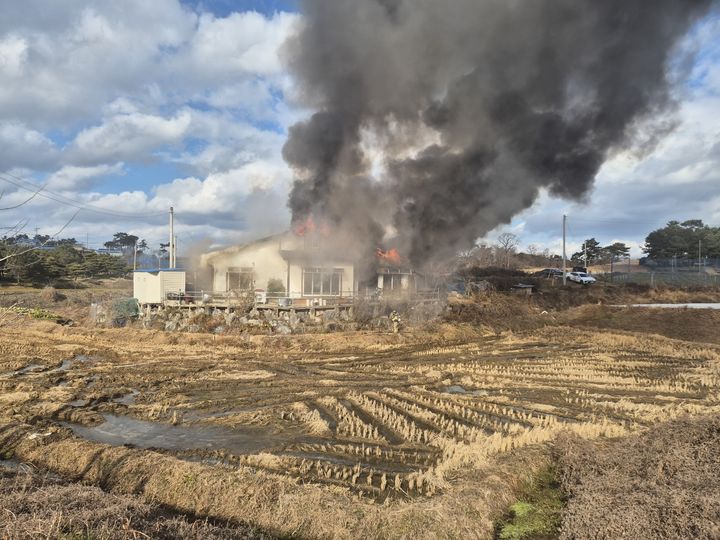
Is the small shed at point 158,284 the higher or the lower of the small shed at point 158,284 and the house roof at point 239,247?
the lower

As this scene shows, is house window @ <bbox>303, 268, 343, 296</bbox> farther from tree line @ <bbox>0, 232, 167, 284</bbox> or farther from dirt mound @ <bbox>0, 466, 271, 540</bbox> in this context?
dirt mound @ <bbox>0, 466, 271, 540</bbox>

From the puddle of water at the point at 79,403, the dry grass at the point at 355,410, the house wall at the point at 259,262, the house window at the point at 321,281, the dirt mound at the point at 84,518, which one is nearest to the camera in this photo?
the dirt mound at the point at 84,518

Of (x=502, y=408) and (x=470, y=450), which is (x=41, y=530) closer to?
(x=470, y=450)

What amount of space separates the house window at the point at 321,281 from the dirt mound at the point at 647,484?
1041 inches

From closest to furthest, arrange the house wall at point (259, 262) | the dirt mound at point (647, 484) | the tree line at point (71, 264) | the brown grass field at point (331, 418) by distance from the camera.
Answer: the dirt mound at point (647, 484)
the brown grass field at point (331, 418)
the house wall at point (259, 262)
the tree line at point (71, 264)

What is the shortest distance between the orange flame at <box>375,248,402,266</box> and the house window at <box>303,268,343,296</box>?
3.19 m

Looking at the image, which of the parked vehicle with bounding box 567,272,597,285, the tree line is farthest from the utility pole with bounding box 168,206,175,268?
the parked vehicle with bounding box 567,272,597,285

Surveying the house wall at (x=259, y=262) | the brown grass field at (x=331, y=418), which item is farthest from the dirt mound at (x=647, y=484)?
the house wall at (x=259, y=262)

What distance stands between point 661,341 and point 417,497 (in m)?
25.9

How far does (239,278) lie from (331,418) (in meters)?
25.2

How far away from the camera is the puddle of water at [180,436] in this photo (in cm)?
1213

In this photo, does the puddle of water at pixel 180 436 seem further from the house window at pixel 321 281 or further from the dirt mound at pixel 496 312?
the dirt mound at pixel 496 312

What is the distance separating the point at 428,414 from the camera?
47.3ft

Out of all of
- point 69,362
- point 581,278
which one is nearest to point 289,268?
point 69,362
